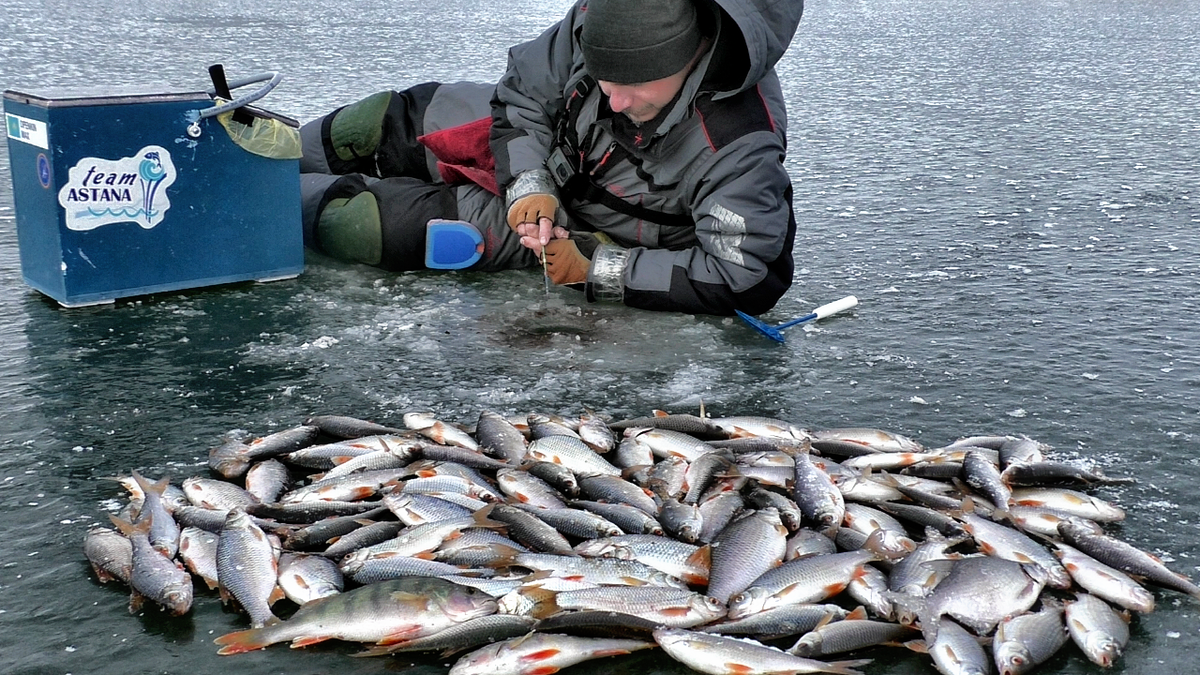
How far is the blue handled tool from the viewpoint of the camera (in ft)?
14.0

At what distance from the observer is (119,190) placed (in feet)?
13.8

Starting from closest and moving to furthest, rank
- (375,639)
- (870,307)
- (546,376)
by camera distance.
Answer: (375,639)
(546,376)
(870,307)

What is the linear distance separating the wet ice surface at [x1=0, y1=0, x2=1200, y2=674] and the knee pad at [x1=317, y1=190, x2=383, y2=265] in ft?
0.25

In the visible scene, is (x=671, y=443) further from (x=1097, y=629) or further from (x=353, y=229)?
(x=353, y=229)

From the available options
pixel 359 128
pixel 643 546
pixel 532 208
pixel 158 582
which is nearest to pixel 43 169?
pixel 359 128

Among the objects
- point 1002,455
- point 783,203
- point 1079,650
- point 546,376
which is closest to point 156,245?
point 546,376

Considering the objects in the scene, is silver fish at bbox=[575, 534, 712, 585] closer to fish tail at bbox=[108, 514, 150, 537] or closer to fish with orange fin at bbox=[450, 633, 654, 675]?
fish with orange fin at bbox=[450, 633, 654, 675]

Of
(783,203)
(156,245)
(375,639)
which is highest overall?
(783,203)

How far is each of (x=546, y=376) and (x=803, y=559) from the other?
146 cm

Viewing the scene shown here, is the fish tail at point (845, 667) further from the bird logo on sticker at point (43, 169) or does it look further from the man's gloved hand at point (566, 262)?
the bird logo on sticker at point (43, 169)

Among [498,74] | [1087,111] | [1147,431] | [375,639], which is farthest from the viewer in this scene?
[498,74]

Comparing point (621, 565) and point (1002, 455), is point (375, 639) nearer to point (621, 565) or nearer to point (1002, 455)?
point (621, 565)

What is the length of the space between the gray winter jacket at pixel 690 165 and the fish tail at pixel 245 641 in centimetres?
229

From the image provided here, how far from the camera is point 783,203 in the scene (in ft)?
14.1
